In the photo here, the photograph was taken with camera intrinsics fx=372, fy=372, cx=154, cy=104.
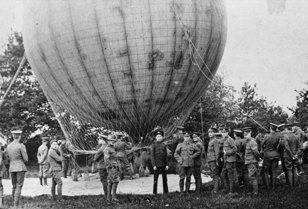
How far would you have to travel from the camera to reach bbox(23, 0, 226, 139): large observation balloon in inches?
426

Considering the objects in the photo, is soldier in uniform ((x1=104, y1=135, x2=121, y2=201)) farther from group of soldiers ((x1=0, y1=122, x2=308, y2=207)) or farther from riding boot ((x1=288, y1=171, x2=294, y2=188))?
riding boot ((x1=288, y1=171, x2=294, y2=188))

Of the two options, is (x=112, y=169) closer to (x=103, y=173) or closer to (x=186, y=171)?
(x=103, y=173)

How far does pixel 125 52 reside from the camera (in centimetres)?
1101

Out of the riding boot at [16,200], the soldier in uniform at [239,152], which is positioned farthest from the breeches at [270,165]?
the riding boot at [16,200]

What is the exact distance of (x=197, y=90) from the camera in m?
13.0

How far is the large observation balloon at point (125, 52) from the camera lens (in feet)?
35.5

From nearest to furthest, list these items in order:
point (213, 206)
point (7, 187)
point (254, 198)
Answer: point (213, 206) < point (254, 198) < point (7, 187)

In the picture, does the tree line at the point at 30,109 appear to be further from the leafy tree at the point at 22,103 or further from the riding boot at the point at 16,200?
the riding boot at the point at 16,200

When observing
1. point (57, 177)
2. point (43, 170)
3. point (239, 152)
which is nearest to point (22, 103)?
point (43, 170)

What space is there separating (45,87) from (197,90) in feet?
17.8

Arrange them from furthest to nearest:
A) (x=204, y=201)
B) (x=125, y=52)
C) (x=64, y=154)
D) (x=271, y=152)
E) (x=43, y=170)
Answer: (x=64, y=154), (x=43, y=170), (x=125, y=52), (x=271, y=152), (x=204, y=201)

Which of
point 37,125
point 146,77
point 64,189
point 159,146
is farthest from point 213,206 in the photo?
point 37,125

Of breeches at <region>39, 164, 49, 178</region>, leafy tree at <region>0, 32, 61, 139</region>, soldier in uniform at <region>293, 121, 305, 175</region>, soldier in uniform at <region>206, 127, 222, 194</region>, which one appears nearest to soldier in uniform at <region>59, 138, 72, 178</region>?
breeches at <region>39, 164, 49, 178</region>

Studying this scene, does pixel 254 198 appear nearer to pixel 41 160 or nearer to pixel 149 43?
pixel 149 43
